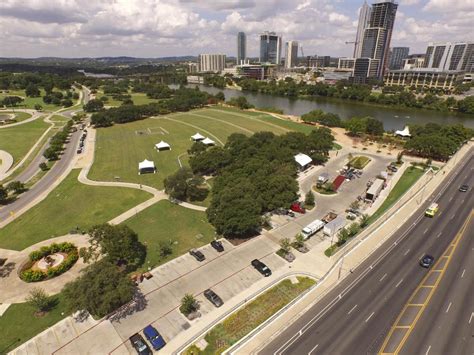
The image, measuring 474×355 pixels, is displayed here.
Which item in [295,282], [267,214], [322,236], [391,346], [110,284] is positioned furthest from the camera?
[267,214]

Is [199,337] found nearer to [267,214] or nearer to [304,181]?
[267,214]

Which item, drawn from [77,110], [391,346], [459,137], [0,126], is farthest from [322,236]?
[77,110]

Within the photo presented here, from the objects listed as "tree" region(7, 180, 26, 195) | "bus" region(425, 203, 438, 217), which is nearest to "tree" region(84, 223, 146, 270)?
"tree" region(7, 180, 26, 195)

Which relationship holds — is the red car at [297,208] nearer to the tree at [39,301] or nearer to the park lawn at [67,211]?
the park lawn at [67,211]

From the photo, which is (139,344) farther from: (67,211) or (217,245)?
(67,211)

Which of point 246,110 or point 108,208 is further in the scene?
point 246,110

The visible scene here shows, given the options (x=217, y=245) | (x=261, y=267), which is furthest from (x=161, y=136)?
(x=261, y=267)
